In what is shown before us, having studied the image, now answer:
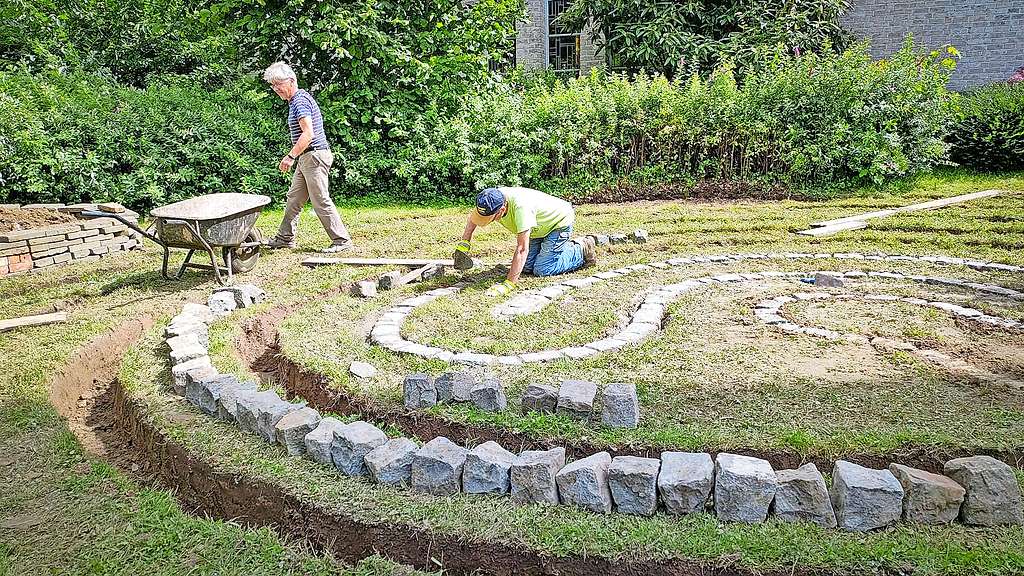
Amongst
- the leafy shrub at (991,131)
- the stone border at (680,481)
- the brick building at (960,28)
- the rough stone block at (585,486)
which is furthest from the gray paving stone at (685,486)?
the brick building at (960,28)

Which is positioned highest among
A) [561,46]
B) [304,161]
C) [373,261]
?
[561,46]

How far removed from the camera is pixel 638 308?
5.47 metres

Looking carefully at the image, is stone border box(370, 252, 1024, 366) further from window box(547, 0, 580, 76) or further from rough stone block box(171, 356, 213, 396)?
window box(547, 0, 580, 76)

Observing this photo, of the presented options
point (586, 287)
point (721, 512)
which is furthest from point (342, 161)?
point (721, 512)

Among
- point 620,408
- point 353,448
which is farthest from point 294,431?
point 620,408

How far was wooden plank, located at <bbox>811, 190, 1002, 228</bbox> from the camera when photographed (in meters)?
8.25

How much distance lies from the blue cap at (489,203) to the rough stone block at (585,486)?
9.59 feet

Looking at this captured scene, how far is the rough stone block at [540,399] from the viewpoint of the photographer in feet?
12.0

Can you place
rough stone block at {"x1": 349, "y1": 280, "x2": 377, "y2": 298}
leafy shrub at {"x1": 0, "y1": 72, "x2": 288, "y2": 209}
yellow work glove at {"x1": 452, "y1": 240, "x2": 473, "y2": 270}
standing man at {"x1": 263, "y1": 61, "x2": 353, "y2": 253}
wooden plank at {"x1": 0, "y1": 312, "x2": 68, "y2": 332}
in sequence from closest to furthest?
wooden plank at {"x1": 0, "y1": 312, "x2": 68, "y2": 332}
rough stone block at {"x1": 349, "y1": 280, "x2": 377, "y2": 298}
yellow work glove at {"x1": 452, "y1": 240, "x2": 473, "y2": 270}
standing man at {"x1": 263, "y1": 61, "x2": 353, "y2": 253}
leafy shrub at {"x1": 0, "y1": 72, "x2": 288, "y2": 209}

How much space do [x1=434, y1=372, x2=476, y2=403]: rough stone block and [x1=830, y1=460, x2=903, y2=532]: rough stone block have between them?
1783 millimetres

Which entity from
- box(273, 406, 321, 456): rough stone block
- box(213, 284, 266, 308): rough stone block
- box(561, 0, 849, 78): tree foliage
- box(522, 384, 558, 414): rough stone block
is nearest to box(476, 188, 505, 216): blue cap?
box(213, 284, 266, 308): rough stone block

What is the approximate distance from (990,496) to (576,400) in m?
1.67

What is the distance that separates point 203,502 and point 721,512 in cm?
217

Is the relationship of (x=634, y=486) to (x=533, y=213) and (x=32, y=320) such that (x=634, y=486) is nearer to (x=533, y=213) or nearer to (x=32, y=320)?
(x=533, y=213)
